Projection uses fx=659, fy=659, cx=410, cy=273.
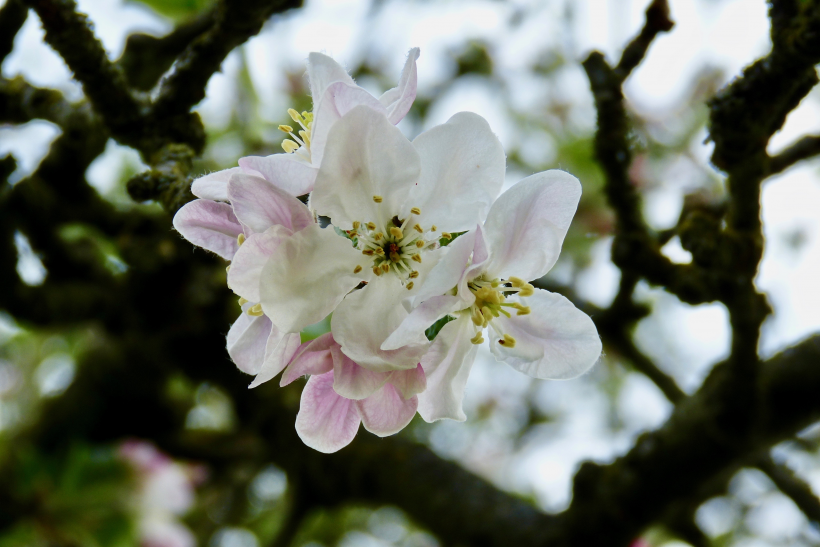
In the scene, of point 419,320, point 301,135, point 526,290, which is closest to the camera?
point 419,320

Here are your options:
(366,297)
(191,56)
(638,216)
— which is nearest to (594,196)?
(638,216)

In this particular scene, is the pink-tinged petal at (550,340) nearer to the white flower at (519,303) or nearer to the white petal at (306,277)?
the white flower at (519,303)

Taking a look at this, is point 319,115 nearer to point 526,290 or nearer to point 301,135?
point 301,135

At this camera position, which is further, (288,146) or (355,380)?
(288,146)

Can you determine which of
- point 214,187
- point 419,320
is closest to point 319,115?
point 214,187

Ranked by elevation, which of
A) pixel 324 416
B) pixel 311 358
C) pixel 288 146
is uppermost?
pixel 288 146

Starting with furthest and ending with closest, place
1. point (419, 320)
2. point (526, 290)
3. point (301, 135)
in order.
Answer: point (301, 135)
point (526, 290)
point (419, 320)

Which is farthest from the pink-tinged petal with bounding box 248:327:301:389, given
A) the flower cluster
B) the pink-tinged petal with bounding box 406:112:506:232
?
the pink-tinged petal with bounding box 406:112:506:232

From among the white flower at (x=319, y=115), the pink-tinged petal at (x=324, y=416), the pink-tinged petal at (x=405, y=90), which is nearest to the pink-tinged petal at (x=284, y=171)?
the white flower at (x=319, y=115)

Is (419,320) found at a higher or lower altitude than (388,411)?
higher
